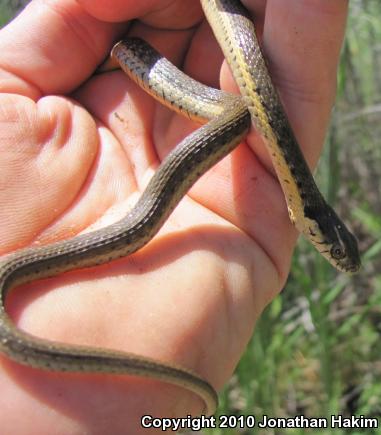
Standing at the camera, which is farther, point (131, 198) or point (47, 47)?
point (47, 47)

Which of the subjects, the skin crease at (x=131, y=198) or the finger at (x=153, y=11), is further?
the finger at (x=153, y=11)

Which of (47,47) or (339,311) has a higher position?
(47,47)

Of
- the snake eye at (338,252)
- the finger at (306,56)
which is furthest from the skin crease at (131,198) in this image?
the snake eye at (338,252)

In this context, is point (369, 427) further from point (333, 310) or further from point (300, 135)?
point (300, 135)

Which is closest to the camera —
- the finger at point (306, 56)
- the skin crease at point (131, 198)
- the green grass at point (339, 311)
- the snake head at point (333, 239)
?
the skin crease at point (131, 198)

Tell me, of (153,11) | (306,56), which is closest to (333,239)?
(306,56)

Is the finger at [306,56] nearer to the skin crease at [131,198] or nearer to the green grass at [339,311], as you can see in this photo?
the skin crease at [131,198]

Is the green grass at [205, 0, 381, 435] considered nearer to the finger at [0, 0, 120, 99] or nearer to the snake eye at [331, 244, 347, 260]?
the snake eye at [331, 244, 347, 260]

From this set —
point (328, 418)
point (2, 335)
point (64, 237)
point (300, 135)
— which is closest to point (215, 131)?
point (300, 135)

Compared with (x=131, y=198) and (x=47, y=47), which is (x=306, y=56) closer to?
(x=131, y=198)
